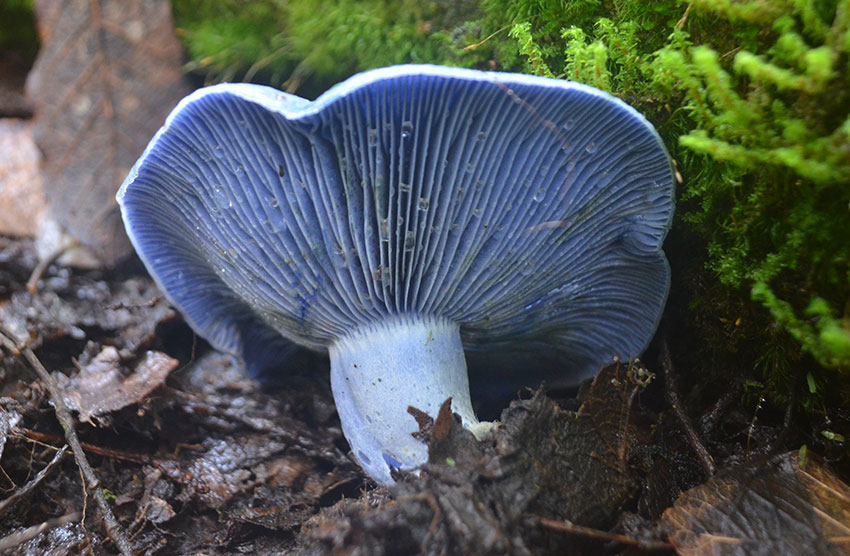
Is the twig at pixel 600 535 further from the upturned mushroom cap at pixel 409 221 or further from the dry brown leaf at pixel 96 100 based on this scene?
the dry brown leaf at pixel 96 100

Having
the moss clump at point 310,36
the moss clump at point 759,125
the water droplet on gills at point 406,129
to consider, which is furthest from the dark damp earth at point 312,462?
the moss clump at point 310,36

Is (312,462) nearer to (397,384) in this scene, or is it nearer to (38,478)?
(397,384)

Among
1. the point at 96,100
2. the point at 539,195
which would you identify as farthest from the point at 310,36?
the point at 539,195

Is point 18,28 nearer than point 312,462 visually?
No

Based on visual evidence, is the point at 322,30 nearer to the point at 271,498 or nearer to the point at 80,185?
the point at 80,185

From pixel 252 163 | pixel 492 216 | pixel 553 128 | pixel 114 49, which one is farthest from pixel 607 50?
pixel 114 49

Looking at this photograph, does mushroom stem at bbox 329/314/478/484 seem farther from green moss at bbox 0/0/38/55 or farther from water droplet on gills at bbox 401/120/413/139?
green moss at bbox 0/0/38/55
